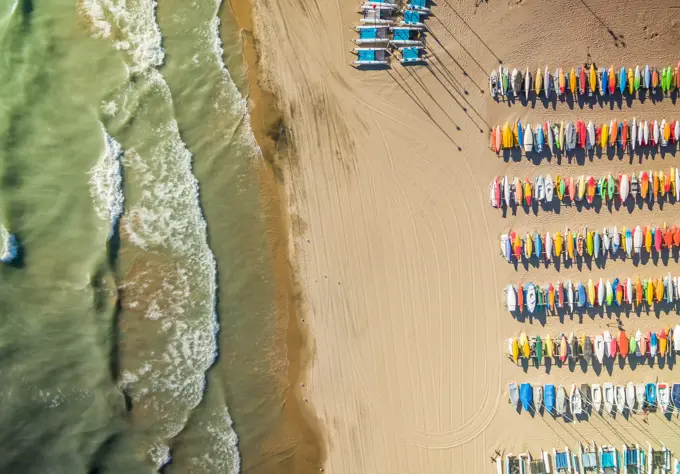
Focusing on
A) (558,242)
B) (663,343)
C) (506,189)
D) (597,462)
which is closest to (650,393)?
(663,343)

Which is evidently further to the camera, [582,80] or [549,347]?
[549,347]

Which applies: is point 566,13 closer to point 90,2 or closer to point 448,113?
point 448,113

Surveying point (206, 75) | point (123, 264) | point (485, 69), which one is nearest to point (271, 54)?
point (206, 75)

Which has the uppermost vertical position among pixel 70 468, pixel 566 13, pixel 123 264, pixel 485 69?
pixel 566 13

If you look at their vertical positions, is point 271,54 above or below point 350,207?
above

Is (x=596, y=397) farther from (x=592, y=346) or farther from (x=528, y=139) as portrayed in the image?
(x=528, y=139)

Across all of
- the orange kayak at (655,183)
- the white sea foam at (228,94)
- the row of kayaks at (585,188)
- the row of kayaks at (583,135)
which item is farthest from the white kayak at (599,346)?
the white sea foam at (228,94)

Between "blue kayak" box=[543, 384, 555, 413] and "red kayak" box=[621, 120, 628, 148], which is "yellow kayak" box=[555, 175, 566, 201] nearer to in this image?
"red kayak" box=[621, 120, 628, 148]
